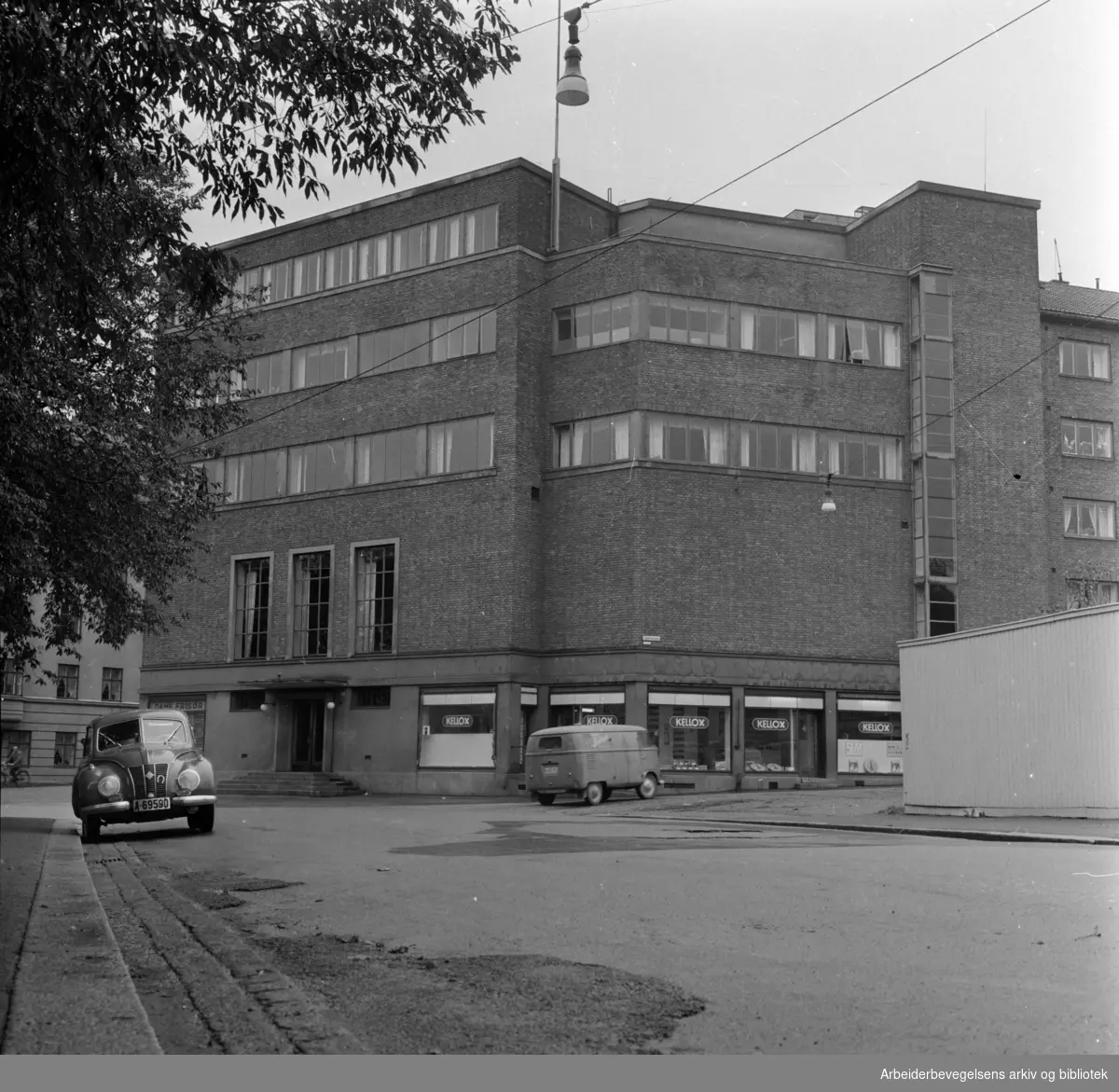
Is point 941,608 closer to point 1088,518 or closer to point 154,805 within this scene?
point 1088,518

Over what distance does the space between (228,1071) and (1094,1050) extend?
309 centimetres

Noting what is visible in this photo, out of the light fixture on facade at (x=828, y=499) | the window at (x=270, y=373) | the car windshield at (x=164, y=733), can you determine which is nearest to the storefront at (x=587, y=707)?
the light fixture on facade at (x=828, y=499)

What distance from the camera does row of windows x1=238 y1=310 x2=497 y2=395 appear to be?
4525 cm

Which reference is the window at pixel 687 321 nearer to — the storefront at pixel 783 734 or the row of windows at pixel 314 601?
the storefront at pixel 783 734

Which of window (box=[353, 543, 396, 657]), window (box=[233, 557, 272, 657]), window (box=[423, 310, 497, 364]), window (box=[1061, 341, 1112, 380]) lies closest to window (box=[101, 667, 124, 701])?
window (box=[233, 557, 272, 657])

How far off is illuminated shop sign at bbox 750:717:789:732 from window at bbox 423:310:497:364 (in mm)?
15251

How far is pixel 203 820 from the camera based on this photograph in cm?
1994

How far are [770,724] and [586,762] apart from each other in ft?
43.4

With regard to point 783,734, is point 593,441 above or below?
above

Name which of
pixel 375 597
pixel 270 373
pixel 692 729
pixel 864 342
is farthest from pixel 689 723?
pixel 270 373

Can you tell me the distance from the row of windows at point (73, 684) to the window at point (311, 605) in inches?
819

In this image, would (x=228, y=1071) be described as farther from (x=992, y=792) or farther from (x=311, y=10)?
(x=992, y=792)

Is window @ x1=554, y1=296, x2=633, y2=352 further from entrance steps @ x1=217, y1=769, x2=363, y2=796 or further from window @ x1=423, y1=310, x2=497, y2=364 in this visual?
entrance steps @ x1=217, y1=769, x2=363, y2=796

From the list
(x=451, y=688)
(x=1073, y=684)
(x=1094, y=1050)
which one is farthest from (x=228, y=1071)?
(x=451, y=688)
